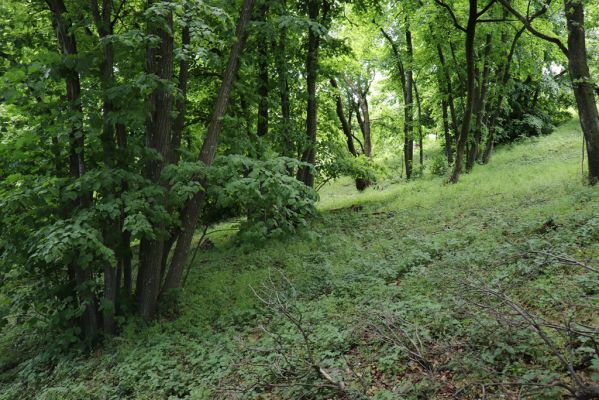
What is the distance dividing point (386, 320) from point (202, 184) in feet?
13.1

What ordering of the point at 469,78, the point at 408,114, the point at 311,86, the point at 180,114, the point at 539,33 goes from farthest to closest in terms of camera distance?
the point at 408,114
the point at 469,78
the point at 311,86
the point at 539,33
the point at 180,114

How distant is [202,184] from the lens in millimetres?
7141

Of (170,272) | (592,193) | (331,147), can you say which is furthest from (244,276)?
(592,193)

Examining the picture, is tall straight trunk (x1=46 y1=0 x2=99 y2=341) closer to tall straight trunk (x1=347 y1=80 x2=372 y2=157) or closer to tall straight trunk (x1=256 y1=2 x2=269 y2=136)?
tall straight trunk (x1=256 y1=2 x2=269 y2=136)

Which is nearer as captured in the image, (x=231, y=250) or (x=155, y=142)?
(x=155, y=142)

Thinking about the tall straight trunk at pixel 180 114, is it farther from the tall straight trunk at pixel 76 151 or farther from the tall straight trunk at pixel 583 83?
the tall straight trunk at pixel 583 83

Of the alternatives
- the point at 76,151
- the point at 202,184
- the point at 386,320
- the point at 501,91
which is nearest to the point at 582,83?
the point at 386,320

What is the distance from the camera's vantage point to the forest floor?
12.3 ft

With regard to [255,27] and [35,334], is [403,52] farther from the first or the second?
[35,334]

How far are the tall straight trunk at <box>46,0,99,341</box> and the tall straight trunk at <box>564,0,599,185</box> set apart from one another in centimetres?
924

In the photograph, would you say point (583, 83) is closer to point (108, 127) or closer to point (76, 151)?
point (108, 127)

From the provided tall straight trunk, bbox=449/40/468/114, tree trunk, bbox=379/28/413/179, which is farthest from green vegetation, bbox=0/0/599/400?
tree trunk, bbox=379/28/413/179

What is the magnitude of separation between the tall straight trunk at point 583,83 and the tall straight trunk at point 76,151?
30.3 ft

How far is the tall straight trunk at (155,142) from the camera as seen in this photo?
6.87 m
